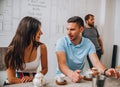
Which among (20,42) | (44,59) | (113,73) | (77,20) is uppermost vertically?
(77,20)

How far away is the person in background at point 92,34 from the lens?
1.65m

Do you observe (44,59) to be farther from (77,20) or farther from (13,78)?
(77,20)

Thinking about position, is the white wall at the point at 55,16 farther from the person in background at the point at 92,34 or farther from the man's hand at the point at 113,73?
the man's hand at the point at 113,73

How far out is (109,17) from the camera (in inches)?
72.4

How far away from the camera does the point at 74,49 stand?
1.63 metres

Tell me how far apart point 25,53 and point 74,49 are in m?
0.52

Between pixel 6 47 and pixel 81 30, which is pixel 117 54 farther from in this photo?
pixel 6 47

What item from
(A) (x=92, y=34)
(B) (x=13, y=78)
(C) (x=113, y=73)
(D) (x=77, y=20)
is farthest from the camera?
(A) (x=92, y=34)

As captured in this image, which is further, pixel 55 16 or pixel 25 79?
pixel 55 16

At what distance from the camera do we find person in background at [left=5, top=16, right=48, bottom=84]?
124 cm

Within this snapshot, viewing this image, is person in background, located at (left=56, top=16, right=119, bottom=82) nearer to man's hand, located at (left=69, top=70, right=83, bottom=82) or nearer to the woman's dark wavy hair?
man's hand, located at (left=69, top=70, right=83, bottom=82)

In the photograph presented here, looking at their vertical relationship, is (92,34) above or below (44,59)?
above

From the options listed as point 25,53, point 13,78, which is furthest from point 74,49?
point 13,78

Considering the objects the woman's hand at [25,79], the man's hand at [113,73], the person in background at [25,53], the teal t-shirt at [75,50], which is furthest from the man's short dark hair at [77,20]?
the woman's hand at [25,79]
